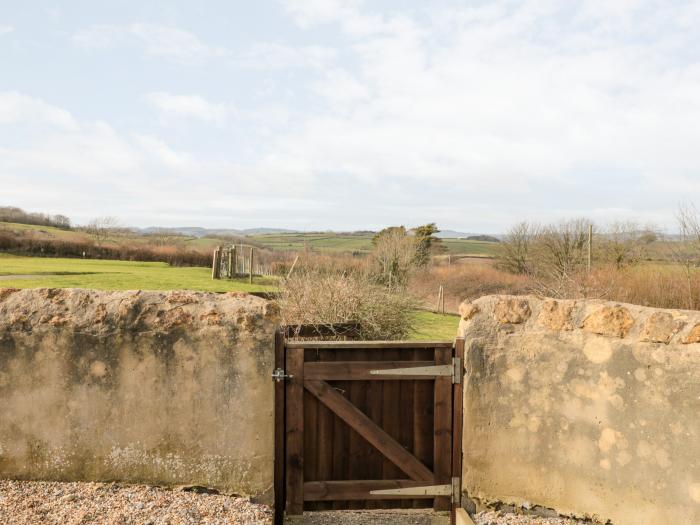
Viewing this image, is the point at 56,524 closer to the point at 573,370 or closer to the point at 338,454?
the point at 338,454

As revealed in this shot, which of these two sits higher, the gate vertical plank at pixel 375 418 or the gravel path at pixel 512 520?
the gate vertical plank at pixel 375 418

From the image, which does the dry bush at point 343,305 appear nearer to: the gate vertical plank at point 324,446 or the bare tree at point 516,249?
the gate vertical plank at point 324,446

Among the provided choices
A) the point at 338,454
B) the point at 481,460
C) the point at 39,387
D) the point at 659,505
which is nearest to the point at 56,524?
the point at 39,387

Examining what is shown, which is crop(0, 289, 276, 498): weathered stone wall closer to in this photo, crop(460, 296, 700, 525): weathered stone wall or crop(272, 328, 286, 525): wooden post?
crop(272, 328, 286, 525): wooden post

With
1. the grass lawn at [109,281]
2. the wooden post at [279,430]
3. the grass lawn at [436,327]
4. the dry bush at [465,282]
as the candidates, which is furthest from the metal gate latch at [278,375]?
Answer: the dry bush at [465,282]

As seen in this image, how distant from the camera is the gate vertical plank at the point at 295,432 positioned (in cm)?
510

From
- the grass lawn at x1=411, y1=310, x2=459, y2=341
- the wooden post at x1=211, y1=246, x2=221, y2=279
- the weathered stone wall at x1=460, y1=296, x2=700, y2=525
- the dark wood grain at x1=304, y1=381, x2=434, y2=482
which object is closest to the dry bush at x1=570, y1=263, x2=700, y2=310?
the grass lawn at x1=411, y1=310, x2=459, y2=341

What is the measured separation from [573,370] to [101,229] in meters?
61.4

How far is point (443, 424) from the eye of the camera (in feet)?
17.1

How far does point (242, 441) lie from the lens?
5043 millimetres

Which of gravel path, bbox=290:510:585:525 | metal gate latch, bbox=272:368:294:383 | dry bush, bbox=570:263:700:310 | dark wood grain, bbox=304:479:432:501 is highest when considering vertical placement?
dry bush, bbox=570:263:700:310

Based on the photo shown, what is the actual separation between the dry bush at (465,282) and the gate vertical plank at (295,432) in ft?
63.3

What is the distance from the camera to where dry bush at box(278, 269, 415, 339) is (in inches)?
442

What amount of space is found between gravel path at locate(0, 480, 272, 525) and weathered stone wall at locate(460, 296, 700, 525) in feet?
7.22
